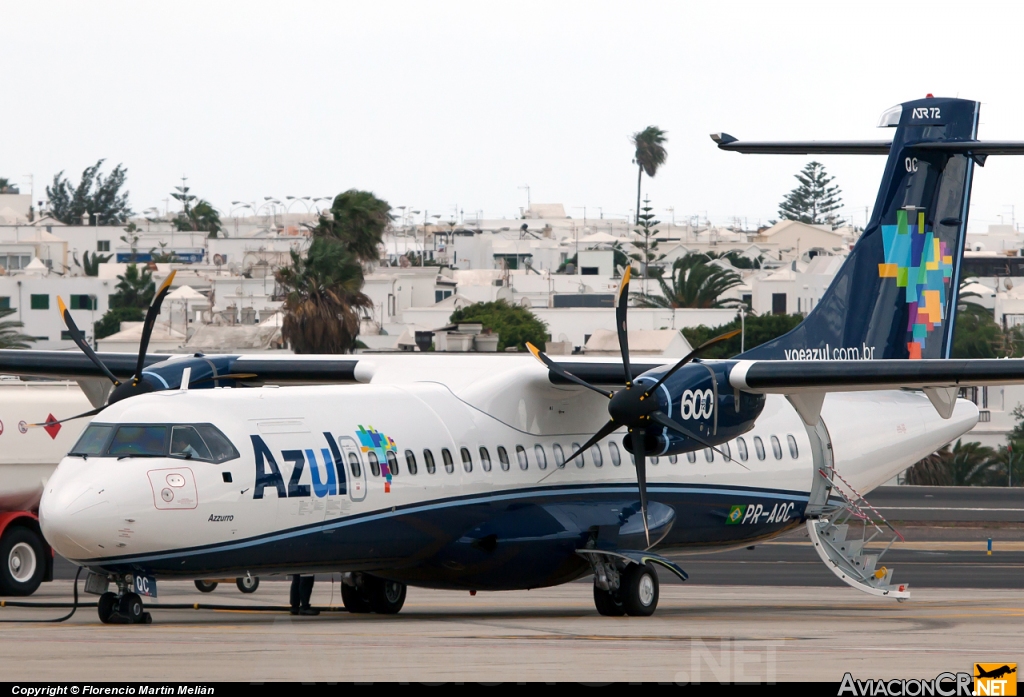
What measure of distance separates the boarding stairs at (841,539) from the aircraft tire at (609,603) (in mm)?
3867

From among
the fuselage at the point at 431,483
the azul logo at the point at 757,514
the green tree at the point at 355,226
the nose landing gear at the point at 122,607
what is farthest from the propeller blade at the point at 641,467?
the green tree at the point at 355,226

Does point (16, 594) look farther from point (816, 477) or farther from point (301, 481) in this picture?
point (816, 477)

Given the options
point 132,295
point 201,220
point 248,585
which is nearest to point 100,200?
point 201,220

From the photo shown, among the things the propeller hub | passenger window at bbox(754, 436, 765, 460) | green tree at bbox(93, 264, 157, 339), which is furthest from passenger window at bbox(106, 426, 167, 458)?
green tree at bbox(93, 264, 157, 339)

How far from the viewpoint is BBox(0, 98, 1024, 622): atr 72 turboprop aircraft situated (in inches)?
571

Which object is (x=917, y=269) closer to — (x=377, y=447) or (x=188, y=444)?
(x=377, y=447)

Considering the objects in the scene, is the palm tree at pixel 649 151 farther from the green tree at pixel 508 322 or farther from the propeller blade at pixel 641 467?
the propeller blade at pixel 641 467

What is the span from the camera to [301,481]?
15242 mm

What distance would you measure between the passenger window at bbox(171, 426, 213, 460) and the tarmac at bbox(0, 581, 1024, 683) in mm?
1721

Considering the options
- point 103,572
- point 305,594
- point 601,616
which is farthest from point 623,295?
point 103,572

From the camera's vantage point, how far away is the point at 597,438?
1742 cm

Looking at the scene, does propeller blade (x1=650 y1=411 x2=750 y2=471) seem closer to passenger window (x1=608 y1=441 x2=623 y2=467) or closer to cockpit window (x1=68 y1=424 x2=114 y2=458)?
passenger window (x1=608 y1=441 x2=623 y2=467)

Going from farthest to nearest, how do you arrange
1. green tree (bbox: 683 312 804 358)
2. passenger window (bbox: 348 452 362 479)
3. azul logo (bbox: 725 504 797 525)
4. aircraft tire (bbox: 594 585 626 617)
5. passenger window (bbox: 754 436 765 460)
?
green tree (bbox: 683 312 804 358)
passenger window (bbox: 754 436 765 460)
azul logo (bbox: 725 504 797 525)
aircraft tire (bbox: 594 585 626 617)
passenger window (bbox: 348 452 362 479)

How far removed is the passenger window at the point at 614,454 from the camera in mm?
18984
